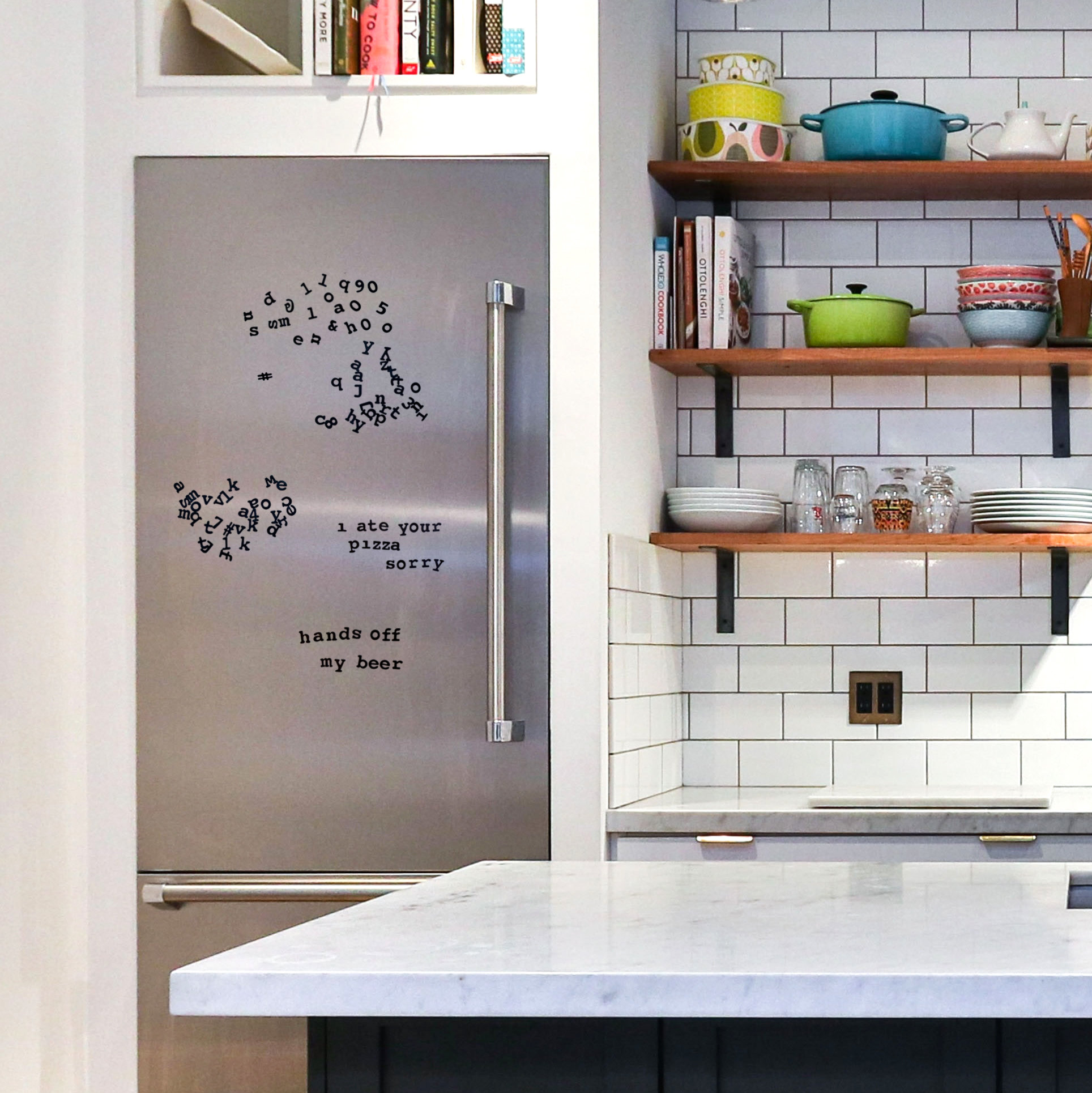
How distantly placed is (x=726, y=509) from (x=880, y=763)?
703mm

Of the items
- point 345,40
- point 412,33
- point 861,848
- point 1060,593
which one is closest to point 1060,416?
point 1060,593

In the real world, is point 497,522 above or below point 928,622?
above

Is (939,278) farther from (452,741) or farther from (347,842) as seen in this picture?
(347,842)

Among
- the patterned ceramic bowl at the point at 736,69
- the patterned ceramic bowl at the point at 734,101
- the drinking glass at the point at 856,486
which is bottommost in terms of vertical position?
the drinking glass at the point at 856,486

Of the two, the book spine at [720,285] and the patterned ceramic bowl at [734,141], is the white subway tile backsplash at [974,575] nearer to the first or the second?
the book spine at [720,285]

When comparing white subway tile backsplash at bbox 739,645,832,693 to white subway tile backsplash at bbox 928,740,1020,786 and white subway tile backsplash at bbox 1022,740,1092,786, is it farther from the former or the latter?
white subway tile backsplash at bbox 1022,740,1092,786

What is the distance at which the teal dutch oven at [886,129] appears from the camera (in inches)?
131

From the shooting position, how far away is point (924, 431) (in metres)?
3.56

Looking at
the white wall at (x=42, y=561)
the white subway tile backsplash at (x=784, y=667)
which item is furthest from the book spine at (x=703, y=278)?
the white wall at (x=42, y=561)

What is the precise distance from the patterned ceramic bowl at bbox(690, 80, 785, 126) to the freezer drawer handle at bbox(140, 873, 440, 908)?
1.71m

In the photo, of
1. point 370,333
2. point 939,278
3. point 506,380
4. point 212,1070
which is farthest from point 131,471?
point 939,278

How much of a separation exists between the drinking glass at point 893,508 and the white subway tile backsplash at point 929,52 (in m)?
0.97

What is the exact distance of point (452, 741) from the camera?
9.39ft

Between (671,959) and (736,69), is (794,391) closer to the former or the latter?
(736,69)
